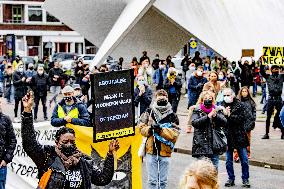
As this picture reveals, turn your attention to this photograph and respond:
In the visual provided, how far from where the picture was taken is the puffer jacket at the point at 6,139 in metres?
9.12

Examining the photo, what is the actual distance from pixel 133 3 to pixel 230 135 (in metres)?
16.5

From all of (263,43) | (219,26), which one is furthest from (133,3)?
(263,43)

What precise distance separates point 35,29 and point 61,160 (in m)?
67.0

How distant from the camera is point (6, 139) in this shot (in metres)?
9.22

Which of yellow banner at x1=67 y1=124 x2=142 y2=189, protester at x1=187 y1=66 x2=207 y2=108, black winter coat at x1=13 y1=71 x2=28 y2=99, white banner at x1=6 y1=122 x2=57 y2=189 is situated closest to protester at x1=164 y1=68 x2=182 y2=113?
protester at x1=187 y1=66 x2=207 y2=108

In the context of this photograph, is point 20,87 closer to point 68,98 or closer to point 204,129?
point 68,98

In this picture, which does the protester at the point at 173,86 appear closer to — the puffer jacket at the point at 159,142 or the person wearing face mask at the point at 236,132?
Answer: the person wearing face mask at the point at 236,132

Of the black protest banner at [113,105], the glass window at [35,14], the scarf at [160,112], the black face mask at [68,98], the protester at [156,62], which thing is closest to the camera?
the black protest banner at [113,105]

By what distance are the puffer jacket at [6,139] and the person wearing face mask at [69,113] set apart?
1.97m

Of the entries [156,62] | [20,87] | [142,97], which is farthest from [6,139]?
[156,62]

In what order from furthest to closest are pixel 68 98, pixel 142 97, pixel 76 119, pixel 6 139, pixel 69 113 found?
pixel 142 97
pixel 68 98
pixel 69 113
pixel 76 119
pixel 6 139

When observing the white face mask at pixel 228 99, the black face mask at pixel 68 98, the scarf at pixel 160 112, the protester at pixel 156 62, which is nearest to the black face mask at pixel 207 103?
the scarf at pixel 160 112

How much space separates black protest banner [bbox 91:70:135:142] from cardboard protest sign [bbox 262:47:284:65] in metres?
10.0

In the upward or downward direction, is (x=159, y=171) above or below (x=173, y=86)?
below
